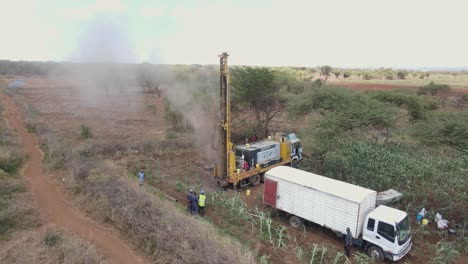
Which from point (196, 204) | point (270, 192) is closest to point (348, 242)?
point (270, 192)

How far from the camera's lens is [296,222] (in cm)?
1403

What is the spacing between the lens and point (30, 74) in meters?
85.4

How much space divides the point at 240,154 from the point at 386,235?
30.5 feet

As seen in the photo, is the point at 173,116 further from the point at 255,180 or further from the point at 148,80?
the point at 255,180

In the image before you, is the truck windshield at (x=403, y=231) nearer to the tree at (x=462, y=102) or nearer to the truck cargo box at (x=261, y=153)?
the truck cargo box at (x=261, y=153)

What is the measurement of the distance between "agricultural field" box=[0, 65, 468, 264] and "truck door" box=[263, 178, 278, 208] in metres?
0.74

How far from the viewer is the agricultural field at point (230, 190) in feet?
38.7

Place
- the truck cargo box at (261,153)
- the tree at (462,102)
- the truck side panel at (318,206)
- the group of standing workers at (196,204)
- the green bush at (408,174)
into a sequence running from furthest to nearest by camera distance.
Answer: the tree at (462,102) → the truck cargo box at (261,153) → the green bush at (408,174) → the group of standing workers at (196,204) → the truck side panel at (318,206)

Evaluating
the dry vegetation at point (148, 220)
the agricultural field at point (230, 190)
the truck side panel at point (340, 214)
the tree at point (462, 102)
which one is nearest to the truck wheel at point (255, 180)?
the agricultural field at point (230, 190)

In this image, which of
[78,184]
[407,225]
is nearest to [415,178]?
[407,225]

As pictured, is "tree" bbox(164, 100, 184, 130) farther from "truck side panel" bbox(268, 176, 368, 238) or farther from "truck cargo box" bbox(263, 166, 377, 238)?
"truck side panel" bbox(268, 176, 368, 238)

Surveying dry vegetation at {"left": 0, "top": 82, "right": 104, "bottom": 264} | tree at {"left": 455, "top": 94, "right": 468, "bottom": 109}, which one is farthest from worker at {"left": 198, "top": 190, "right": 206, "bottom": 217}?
tree at {"left": 455, "top": 94, "right": 468, "bottom": 109}

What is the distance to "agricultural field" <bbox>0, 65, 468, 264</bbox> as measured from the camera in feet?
38.7

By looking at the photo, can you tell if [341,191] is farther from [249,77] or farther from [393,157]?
[249,77]
